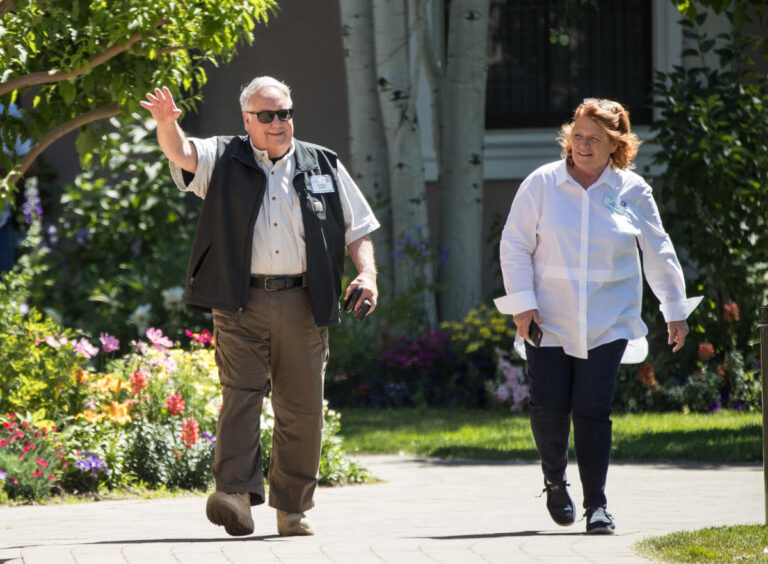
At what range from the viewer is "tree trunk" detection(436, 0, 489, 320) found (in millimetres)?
10594

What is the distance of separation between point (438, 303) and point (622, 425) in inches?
113

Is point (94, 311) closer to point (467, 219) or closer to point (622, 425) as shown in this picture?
point (467, 219)

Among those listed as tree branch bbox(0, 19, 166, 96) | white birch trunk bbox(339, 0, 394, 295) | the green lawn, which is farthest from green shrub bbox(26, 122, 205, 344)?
tree branch bbox(0, 19, 166, 96)

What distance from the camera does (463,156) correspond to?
1073 centimetres

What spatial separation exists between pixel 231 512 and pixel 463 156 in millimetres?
6271

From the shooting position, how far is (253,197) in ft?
16.4

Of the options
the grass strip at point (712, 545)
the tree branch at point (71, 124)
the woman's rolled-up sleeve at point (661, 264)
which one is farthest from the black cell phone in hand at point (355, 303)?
the tree branch at point (71, 124)

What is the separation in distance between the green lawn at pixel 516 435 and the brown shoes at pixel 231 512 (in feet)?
10.1

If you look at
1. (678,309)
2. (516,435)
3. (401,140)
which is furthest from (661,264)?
(401,140)

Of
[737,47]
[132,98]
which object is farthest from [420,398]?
[132,98]

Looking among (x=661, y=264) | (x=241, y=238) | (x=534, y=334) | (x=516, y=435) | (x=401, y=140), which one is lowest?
(x=516, y=435)

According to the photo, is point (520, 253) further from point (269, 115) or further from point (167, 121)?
point (167, 121)

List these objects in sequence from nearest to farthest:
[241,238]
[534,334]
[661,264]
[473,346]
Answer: [241,238] < [534,334] < [661,264] < [473,346]

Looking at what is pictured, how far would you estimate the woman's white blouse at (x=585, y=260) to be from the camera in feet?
17.0
